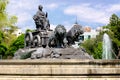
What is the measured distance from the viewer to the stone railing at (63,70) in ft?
37.8

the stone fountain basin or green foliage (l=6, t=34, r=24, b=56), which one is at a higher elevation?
the stone fountain basin

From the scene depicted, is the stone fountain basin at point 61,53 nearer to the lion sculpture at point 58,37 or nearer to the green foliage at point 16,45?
the lion sculpture at point 58,37

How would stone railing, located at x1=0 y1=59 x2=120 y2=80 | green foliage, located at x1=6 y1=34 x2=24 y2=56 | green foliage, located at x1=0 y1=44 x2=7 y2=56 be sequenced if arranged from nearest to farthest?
1. stone railing, located at x1=0 y1=59 x2=120 y2=80
2. green foliage, located at x1=0 y1=44 x2=7 y2=56
3. green foliage, located at x1=6 y1=34 x2=24 y2=56

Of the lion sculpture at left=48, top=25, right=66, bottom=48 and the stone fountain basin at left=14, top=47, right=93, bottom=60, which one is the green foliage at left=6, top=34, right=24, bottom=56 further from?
the stone fountain basin at left=14, top=47, right=93, bottom=60

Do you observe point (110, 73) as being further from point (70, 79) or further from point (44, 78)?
point (44, 78)

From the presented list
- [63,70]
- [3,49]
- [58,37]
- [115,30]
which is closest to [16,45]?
[3,49]

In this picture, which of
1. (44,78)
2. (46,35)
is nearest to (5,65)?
(44,78)

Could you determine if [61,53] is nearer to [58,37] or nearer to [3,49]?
[58,37]

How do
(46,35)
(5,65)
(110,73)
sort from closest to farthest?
(110,73) < (5,65) < (46,35)

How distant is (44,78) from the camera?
1175 centimetres

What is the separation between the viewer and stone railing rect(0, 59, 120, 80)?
454 inches

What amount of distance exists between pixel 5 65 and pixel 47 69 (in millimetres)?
1363

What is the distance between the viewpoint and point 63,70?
458 inches

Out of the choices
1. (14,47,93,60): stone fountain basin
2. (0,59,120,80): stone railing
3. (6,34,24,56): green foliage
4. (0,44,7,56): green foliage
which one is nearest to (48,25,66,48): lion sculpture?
(14,47,93,60): stone fountain basin
